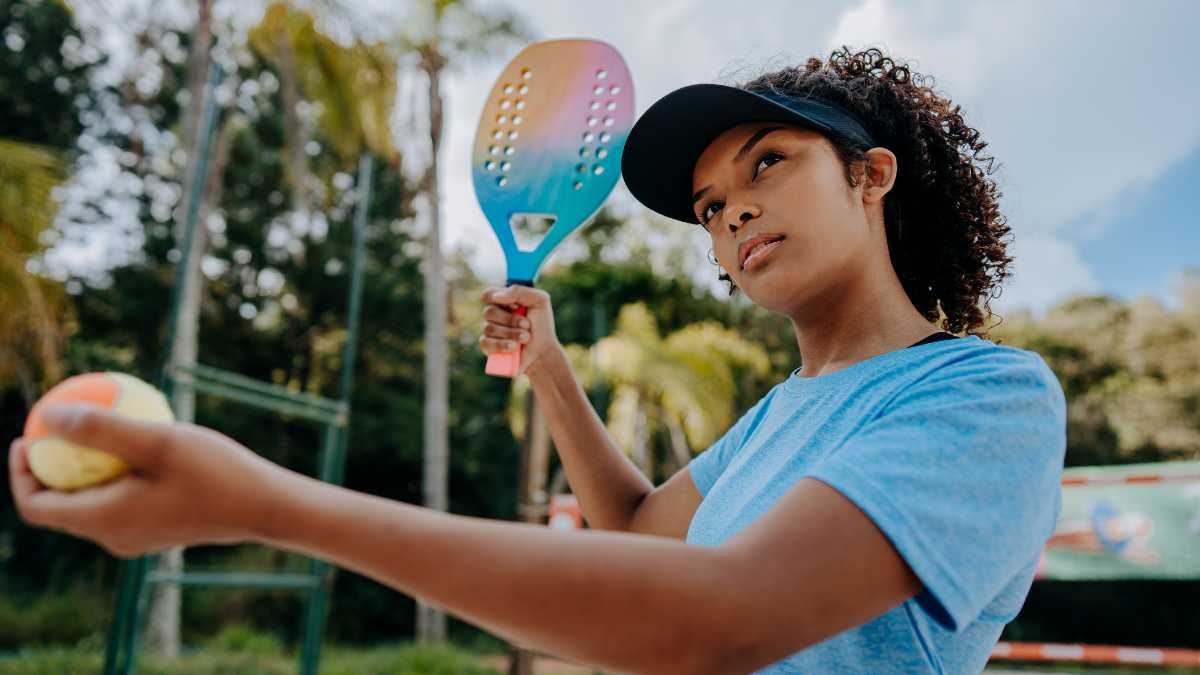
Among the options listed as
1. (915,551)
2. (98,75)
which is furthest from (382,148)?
(915,551)

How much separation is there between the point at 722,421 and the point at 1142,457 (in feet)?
37.7

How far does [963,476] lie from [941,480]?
0.09ft

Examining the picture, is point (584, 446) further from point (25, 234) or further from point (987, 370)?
point (25, 234)

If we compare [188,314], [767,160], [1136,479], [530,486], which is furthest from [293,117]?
[767,160]

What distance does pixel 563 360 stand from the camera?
4.60ft

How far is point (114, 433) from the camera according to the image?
2.07 ft

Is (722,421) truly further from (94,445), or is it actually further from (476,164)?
(94,445)

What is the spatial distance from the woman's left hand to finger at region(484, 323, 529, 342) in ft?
2.41

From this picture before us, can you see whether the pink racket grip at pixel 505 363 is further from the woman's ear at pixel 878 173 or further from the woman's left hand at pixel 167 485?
the woman's left hand at pixel 167 485

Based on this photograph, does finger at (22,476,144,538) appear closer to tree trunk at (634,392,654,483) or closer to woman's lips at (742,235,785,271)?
woman's lips at (742,235,785,271)

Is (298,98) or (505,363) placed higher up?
(298,98)

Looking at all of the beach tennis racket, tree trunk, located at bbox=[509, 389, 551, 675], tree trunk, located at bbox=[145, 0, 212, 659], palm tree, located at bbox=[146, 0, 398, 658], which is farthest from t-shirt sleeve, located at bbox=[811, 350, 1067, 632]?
palm tree, located at bbox=[146, 0, 398, 658]

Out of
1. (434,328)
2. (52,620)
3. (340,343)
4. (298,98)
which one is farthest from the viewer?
(340,343)

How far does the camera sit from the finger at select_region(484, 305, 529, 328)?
1396 mm
